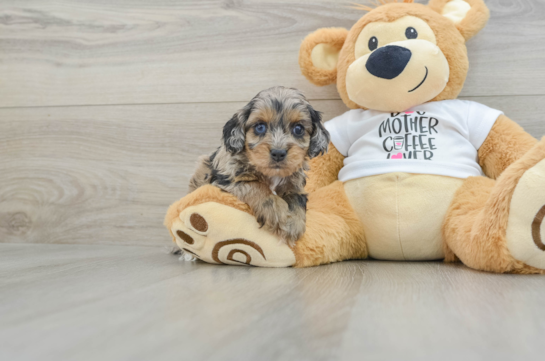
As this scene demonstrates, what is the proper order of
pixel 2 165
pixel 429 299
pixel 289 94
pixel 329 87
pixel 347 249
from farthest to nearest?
pixel 2 165 < pixel 329 87 < pixel 347 249 < pixel 289 94 < pixel 429 299

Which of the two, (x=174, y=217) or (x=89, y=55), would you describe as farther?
(x=89, y=55)

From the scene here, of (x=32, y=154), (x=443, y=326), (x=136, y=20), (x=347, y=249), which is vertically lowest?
(x=347, y=249)

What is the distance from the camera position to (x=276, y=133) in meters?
1.30

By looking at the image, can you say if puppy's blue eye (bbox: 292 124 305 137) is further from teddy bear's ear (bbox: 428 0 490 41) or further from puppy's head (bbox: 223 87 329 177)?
teddy bear's ear (bbox: 428 0 490 41)

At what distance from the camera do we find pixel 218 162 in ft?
4.89

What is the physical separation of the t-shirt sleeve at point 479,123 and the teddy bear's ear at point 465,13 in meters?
0.28

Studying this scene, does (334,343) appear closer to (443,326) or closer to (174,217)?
(443,326)

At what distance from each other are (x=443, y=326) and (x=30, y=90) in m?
2.17

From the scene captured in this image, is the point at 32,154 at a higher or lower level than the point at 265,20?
lower

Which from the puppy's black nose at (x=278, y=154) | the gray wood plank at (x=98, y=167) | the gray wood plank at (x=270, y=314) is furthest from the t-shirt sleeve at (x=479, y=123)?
the gray wood plank at (x=98, y=167)

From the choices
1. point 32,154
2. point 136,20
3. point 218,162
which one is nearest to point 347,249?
point 218,162

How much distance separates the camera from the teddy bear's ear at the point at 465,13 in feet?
5.13

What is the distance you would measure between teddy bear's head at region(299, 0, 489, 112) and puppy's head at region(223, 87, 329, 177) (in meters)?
0.27

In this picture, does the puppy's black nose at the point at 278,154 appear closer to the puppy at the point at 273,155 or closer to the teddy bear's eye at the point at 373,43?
the puppy at the point at 273,155
